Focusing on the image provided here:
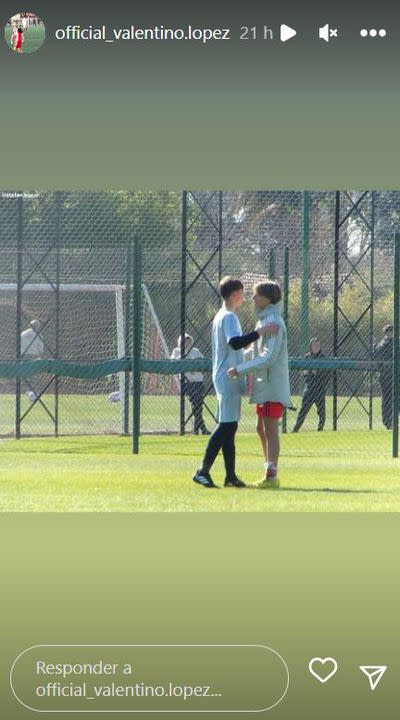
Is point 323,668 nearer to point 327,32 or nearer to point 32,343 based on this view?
point 327,32

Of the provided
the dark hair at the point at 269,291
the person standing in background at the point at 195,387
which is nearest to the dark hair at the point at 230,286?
the dark hair at the point at 269,291

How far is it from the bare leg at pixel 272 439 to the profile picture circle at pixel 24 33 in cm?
609

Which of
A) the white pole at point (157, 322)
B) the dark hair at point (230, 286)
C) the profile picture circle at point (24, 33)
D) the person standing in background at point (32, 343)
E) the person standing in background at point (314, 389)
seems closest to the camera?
the profile picture circle at point (24, 33)

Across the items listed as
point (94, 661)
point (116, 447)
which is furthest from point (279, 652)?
point (116, 447)

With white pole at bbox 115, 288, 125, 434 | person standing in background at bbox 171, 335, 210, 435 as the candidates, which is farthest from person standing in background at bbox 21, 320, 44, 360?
person standing in background at bbox 171, 335, 210, 435

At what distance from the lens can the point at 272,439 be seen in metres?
10.5

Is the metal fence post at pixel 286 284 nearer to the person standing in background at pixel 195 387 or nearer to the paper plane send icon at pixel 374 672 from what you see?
the person standing in background at pixel 195 387

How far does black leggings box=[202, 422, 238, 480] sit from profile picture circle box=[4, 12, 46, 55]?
612 cm

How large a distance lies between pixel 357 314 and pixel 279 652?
2285cm

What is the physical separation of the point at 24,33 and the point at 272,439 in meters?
6.18

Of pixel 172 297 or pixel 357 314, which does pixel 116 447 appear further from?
pixel 357 314

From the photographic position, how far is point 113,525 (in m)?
7.00

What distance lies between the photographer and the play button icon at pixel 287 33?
456 cm

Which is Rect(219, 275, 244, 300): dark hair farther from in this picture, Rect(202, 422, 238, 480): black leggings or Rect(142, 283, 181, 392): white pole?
Rect(142, 283, 181, 392): white pole
